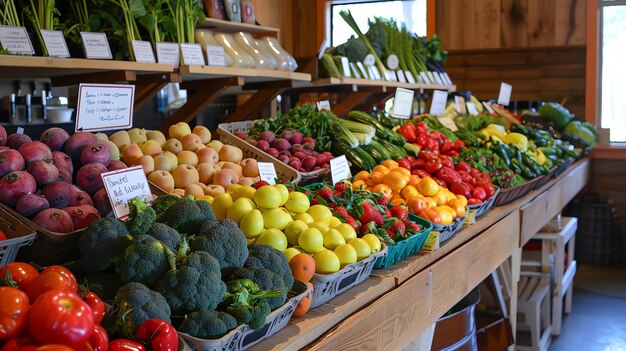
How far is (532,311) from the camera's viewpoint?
11.3ft

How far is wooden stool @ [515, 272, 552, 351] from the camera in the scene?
11.3ft

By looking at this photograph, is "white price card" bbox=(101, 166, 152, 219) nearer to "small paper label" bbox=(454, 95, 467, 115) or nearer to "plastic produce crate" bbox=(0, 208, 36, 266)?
"plastic produce crate" bbox=(0, 208, 36, 266)

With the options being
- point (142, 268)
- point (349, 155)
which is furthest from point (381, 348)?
point (349, 155)

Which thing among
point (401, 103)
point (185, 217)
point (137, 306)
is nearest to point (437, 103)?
point (401, 103)

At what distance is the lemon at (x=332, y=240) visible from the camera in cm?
170

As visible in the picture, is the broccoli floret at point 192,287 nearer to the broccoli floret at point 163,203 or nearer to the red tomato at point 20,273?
the red tomato at point 20,273

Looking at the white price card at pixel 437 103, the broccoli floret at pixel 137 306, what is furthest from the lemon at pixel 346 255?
the white price card at pixel 437 103

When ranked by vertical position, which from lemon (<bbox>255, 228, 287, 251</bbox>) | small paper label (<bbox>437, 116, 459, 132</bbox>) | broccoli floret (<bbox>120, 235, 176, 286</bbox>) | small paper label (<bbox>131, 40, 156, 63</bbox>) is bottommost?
lemon (<bbox>255, 228, 287, 251</bbox>)

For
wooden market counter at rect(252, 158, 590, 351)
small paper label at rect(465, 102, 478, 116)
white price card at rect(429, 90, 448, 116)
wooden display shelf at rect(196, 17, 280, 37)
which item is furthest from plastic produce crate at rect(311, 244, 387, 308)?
small paper label at rect(465, 102, 478, 116)

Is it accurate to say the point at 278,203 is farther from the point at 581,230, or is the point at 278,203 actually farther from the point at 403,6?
the point at 403,6

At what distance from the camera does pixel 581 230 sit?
18.8ft

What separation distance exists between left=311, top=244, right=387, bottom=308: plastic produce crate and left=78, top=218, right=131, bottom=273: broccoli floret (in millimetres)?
442

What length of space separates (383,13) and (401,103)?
3317 mm

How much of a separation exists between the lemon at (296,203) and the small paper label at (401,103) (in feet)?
6.74
